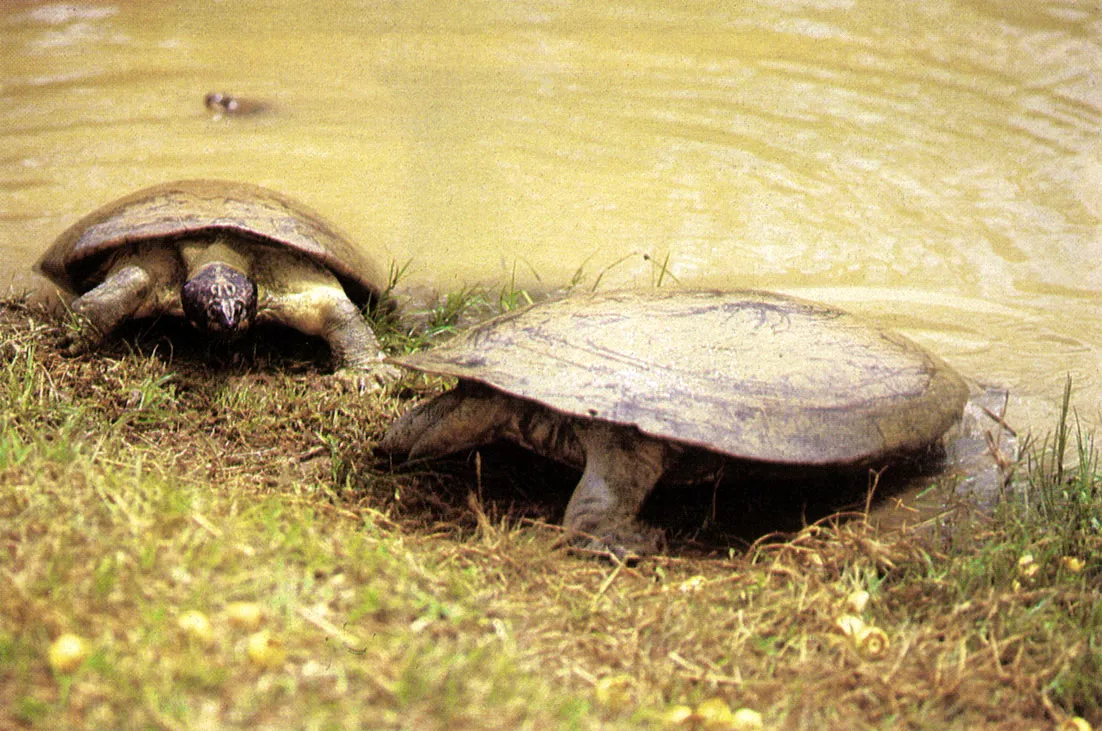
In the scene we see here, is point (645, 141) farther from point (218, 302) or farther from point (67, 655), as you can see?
point (67, 655)

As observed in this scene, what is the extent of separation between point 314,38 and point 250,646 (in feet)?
24.3

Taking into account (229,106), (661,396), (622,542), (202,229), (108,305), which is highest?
(229,106)

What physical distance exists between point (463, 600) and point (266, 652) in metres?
0.60

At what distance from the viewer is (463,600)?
2.56 m

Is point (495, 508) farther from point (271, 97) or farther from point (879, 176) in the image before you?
point (271, 97)

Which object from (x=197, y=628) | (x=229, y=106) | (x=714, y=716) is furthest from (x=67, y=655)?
(x=229, y=106)

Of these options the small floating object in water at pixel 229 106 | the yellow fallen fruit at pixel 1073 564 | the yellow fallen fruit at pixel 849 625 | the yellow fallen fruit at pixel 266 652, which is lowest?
the yellow fallen fruit at pixel 1073 564

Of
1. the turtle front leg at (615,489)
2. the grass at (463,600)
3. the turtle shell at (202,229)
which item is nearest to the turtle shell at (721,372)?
the turtle front leg at (615,489)

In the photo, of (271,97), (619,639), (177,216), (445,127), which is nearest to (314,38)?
(271,97)

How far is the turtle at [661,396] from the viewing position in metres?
3.25

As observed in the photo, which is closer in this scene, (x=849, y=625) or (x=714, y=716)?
(x=714, y=716)

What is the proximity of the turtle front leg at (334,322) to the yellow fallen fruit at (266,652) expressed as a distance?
99.8 inches

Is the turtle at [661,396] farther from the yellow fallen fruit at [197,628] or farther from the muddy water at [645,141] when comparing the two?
the yellow fallen fruit at [197,628]

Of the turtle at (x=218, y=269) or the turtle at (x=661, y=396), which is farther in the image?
the turtle at (x=218, y=269)
